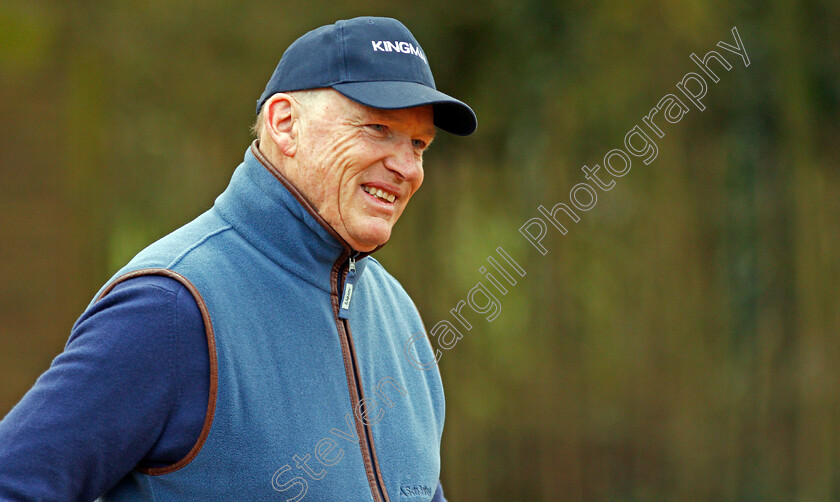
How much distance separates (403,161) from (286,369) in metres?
0.53

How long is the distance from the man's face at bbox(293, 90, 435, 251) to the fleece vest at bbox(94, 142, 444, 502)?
42 millimetres

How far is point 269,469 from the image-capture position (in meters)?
1.52

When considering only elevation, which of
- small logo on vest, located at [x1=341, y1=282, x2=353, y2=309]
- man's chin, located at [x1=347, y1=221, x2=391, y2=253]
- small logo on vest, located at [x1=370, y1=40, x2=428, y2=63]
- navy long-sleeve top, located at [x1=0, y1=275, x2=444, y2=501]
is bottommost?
navy long-sleeve top, located at [x1=0, y1=275, x2=444, y2=501]

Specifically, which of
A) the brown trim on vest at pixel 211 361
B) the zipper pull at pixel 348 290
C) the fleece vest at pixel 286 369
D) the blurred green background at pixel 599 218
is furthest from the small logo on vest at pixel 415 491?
the blurred green background at pixel 599 218

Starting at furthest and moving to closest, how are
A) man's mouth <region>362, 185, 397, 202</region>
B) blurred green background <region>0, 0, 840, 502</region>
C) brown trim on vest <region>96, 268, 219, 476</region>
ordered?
1. blurred green background <region>0, 0, 840, 502</region>
2. man's mouth <region>362, 185, 397, 202</region>
3. brown trim on vest <region>96, 268, 219, 476</region>

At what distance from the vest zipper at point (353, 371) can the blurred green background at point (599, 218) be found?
2.82 meters

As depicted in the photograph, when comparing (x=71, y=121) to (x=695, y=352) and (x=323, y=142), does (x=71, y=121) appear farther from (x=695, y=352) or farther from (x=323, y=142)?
(x=695, y=352)

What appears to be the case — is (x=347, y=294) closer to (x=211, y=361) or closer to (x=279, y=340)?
(x=279, y=340)

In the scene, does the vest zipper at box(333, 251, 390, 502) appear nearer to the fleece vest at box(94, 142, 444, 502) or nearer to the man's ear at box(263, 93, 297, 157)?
the fleece vest at box(94, 142, 444, 502)

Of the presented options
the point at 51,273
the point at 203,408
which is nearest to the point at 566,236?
the point at 51,273

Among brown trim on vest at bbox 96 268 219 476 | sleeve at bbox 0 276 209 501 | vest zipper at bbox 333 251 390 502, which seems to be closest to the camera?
sleeve at bbox 0 276 209 501

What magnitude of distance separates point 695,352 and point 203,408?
3.73 m

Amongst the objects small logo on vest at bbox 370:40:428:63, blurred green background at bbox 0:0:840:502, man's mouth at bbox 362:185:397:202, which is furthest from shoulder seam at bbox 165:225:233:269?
blurred green background at bbox 0:0:840:502

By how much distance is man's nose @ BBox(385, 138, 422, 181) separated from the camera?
1.82m
